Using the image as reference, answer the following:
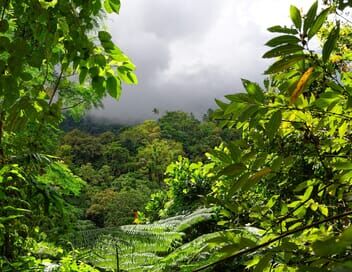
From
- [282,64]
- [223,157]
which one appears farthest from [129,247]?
[282,64]

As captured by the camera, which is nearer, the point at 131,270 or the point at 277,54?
the point at 277,54

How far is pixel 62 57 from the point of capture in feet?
2.73

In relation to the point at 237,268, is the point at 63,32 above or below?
above

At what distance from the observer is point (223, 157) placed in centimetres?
53

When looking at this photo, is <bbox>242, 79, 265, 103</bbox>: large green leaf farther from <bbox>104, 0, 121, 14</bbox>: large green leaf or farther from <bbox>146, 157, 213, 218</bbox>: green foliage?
<bbox>146, 157, 213, 218</bbox>: green foliage

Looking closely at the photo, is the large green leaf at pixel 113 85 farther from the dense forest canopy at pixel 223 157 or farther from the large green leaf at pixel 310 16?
the large green leaf at pixel 310 16

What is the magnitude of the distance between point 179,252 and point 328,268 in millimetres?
2022

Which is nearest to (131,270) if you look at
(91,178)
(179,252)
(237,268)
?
(179,252)

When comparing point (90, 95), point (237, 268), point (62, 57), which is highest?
point (90, 95)

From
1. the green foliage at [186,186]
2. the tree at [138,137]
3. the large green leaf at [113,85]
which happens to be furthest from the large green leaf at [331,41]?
the tree at [138,137]

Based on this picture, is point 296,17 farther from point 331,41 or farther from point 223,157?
point 223,157

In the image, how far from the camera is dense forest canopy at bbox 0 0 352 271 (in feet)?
1.42

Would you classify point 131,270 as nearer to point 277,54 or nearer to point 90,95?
point 277,54

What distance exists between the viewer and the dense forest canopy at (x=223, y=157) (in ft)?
1.42
